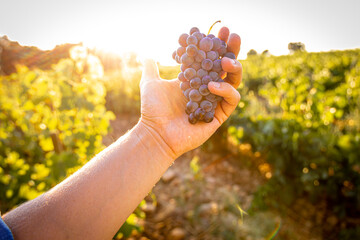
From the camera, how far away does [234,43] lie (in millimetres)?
1271

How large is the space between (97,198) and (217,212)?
7.16ft

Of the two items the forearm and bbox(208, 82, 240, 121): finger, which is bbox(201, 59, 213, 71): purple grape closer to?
bbox(208, 82, 240, 121): finger

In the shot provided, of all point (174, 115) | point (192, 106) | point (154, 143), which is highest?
point (192, 106)

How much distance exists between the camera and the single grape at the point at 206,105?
1.24 metres

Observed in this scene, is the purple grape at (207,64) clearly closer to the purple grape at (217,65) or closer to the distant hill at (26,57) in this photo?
the purple grape at (217,65)

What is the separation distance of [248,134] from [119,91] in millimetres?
5626

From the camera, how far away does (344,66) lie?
8.41 metres

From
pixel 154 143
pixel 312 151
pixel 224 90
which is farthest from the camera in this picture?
pixel 312 151

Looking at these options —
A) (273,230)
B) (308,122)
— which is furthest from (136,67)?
(273,230)

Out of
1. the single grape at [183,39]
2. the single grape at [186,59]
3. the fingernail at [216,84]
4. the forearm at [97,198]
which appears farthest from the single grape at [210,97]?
the forearm at [97,198]

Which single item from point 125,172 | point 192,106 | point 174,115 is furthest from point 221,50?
point 125,172

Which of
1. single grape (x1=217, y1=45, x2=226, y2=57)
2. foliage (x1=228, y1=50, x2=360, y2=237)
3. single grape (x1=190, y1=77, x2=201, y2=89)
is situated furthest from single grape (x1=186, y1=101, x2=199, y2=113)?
foliage (x1=228, y1=50, x2=360, y2=237)

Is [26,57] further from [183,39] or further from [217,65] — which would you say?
[217,65]

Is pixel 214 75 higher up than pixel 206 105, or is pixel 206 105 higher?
pixel 214 75
